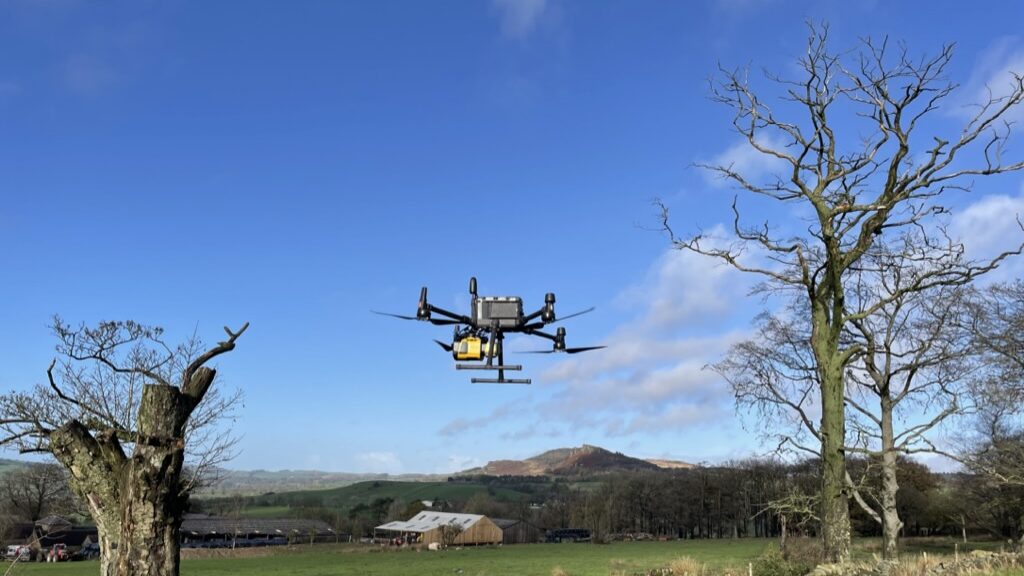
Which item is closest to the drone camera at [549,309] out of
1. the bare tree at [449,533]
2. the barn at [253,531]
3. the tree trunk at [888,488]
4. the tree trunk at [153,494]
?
the tree trunk at [153,494]

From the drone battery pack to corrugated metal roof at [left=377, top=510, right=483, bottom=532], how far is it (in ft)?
306

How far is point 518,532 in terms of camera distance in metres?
104

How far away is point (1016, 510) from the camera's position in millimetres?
47094

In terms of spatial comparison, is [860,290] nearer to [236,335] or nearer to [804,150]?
[804,150]

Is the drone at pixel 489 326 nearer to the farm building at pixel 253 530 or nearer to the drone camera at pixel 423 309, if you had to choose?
the drone camera at pixel 423 309

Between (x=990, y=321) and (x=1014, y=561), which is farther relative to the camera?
(x=990, y=321)

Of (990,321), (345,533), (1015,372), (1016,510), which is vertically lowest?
(345,533)

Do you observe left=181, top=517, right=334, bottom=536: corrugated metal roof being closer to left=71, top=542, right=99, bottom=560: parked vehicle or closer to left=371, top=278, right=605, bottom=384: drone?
left=71, top=542, right=99, bottom=560: parked vehicle

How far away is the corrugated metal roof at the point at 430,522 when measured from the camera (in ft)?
324

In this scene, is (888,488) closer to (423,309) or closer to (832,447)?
(832,447)

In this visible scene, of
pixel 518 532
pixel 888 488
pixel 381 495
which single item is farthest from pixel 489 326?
pixel 381 495

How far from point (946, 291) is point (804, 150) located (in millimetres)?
12285

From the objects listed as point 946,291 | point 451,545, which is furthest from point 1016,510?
point 451,545

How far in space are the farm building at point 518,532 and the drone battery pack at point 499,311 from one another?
9702 centimetres
